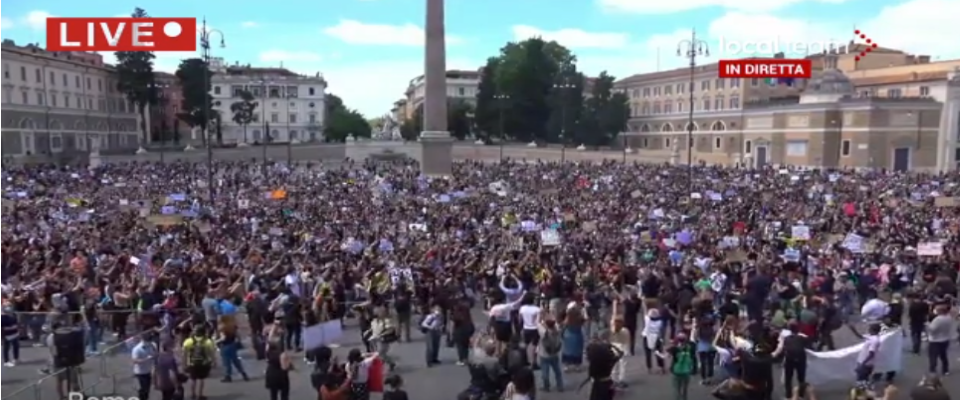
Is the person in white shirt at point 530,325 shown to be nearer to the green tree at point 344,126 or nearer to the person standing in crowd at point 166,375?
the person standing in crowd at point 166,375

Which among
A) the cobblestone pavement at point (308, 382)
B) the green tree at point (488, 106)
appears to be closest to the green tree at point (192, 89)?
the green tree at point (488, 106)

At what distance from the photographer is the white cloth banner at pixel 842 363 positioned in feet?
30.3

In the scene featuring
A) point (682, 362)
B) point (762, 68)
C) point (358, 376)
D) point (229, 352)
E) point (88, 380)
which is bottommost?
point (88, 380)

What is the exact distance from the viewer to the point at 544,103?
76.4 metres

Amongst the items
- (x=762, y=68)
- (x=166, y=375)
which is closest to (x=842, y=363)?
(x=166, y=375)

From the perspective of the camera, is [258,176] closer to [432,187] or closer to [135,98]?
[432,187]

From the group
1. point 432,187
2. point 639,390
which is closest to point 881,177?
point 432,187

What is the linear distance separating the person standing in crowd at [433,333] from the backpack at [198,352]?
2.85m

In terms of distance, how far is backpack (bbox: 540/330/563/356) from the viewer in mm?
9641

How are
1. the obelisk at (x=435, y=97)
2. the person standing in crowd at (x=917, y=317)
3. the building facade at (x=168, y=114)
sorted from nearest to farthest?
1. the person standing in crowd at (x=917, y=317)
2. the obelisk at (x=435, y=97)
3. the building facade at (x=168, y=114)

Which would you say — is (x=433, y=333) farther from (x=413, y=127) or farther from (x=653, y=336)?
(x=413, y=127)

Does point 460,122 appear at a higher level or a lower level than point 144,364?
higher

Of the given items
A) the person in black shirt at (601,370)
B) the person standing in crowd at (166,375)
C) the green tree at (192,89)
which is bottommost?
the person standing in crowd at (166,375)

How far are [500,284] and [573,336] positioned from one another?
8.01 ft
